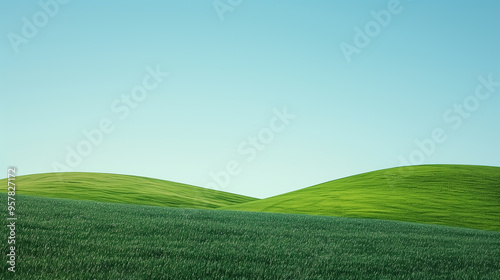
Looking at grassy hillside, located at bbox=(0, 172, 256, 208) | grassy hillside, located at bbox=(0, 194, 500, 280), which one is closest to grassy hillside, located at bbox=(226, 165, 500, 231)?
grassy hillside, located at bbox=(0, 172, 256, 208)

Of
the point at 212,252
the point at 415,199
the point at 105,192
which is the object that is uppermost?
the point at 105,192

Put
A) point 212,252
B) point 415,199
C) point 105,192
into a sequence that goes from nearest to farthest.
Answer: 1. point 212,252
2. point 415,199
3. point 105,192

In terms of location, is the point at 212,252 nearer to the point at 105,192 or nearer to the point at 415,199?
the point at 415,199

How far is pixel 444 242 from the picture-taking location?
15.4 metres

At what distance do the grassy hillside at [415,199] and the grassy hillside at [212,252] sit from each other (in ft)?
70.9

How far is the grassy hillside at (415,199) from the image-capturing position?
35.5 m

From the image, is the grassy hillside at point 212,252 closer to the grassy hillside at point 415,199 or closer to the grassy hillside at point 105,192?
the grassy hillside at point 415,199

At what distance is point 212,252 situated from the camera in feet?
33.0

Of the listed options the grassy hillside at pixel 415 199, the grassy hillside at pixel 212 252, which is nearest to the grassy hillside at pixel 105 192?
the grassy hillside at pixel 415 199

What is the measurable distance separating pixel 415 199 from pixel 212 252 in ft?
124

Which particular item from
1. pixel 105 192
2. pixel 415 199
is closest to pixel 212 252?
pixel 415 199

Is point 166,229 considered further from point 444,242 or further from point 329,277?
point 444,242

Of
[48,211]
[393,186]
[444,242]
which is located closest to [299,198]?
[393,186]

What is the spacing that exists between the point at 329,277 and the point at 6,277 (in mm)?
6380
